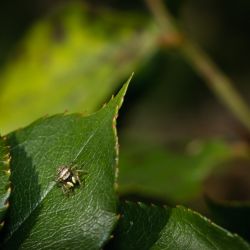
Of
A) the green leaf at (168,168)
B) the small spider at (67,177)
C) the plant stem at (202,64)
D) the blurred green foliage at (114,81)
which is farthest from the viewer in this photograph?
the plant stem at (202,64)

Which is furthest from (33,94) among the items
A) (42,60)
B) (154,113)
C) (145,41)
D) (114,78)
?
(154,113)

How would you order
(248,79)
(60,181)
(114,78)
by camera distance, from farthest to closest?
1. (248,79)
2. (114,78)
3. (60,181)

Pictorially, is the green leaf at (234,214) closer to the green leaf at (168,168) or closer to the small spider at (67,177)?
the small spider at (67,177)

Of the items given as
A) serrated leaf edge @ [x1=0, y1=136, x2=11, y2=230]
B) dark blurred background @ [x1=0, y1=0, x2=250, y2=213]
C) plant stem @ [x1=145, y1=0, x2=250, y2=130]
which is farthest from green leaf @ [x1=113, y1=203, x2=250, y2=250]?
plant stem @ [x1=145, y1=0, x2=250, y2=130]

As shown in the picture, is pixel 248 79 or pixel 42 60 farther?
pixel 248 79

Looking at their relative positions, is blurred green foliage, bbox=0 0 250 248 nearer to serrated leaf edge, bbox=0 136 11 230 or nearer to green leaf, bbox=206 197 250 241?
green leaf, bbox=206 197 250 241

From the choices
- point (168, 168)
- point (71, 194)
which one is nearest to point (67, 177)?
point (71, 194)

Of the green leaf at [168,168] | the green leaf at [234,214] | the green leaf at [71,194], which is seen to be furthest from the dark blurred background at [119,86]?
the green leaf at [71,194]

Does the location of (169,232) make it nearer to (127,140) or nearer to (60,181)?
(60,181)
